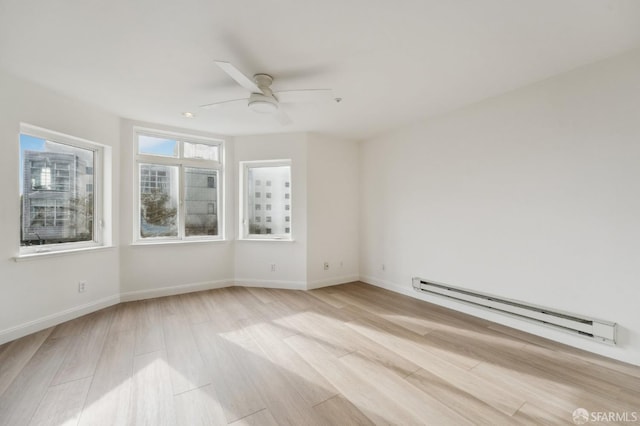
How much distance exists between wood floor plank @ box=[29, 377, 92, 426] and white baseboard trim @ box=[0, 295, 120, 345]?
4.10 ft

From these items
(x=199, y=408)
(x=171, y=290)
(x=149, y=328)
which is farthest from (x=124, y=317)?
(x=199, y=408)

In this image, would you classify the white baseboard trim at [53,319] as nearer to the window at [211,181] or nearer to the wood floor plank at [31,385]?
the wood floor plank at [31,385]

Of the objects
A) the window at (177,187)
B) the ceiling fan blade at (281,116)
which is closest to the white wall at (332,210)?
the ceiling fan blade at (281,116)

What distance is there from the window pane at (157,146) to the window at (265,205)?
42.0 inches

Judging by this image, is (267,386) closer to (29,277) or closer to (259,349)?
(259,349)

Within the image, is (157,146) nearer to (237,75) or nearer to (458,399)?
(237,75)

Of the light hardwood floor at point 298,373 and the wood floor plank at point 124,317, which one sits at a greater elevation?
the wood floor plank at point 124,317

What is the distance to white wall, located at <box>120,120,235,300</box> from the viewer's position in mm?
3576

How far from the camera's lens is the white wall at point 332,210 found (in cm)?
421

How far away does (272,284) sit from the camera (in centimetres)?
421

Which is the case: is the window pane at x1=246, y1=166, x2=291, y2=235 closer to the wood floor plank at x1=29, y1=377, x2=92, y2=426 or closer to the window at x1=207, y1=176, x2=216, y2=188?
the window at x1=207, y1=176, x2=216, y2=188

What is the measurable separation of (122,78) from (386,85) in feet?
8.51

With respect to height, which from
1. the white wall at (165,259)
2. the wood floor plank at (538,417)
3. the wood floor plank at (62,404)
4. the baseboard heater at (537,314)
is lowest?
the wood floor plank at (538,417)

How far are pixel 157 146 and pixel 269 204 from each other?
6.21 ft
